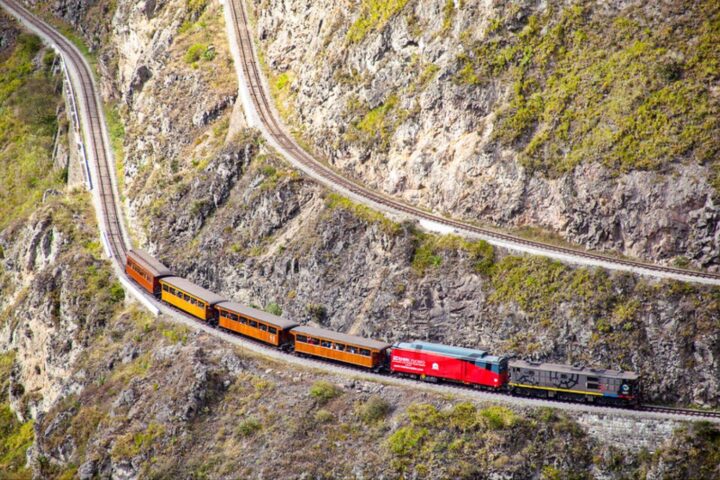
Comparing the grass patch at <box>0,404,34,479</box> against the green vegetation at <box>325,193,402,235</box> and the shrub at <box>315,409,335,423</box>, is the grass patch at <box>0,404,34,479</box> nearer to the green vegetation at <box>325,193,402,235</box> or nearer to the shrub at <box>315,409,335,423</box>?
the shrub at <box>315,409,335,423</box>

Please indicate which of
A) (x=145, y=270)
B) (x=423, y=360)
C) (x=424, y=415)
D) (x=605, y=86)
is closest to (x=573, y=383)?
(x=424, y=415)

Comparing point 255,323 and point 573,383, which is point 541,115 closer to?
point 573,383

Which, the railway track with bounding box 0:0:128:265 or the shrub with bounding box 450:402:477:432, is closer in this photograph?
the shrub with bounding box 450:402:477:432

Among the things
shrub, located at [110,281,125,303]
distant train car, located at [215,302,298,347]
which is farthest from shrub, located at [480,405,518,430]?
shrub, located at [110,281,125,303]

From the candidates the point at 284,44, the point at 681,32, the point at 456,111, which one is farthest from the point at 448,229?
the point at 284,44

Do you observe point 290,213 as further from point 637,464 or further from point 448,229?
point 637,464

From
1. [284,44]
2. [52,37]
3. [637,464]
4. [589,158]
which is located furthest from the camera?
[52,37]
